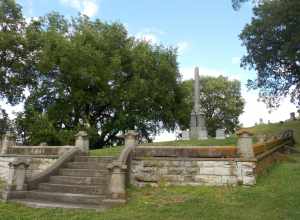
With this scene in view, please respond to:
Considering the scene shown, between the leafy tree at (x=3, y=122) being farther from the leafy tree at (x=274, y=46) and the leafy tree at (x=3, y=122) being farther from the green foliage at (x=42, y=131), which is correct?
the leafy tree at (x=274, y=46)

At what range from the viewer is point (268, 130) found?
33.5 m

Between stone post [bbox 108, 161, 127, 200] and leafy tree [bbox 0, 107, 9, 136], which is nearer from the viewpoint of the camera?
stone post [bbox 108, 161, 127, 200]

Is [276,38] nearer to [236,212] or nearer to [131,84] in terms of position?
[131,84]

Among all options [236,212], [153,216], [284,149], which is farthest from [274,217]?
[284,149]

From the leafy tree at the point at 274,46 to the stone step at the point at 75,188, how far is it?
48.1 feet

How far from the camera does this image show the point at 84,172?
A: 1172cm

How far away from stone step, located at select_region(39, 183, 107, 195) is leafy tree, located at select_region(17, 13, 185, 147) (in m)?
14.1

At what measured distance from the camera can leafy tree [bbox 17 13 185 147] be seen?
26672 millimetres

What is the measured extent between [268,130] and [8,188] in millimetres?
28798

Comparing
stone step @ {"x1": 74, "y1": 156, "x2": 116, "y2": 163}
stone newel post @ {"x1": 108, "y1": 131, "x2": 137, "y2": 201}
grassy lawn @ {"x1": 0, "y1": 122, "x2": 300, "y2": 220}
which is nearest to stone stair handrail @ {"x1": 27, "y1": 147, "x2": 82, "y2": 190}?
stone step @ {"x1": 74, "y1": 156, "x2": 116, "y2": 163}

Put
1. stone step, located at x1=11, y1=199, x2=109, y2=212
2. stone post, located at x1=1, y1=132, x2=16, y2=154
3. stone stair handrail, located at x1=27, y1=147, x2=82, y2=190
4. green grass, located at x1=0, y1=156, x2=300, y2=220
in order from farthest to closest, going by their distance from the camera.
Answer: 1. stone post, located at x1=1, y1=132, x2=16, y2=154
2. stone stair handrail, located at x1=27, y1=147, x2=82, y2=190
3. stone step, located at x1=11, y1=199, x2=109, y2=212
4. green grass, located at x1=0, y1=156, x2=300, y2=220

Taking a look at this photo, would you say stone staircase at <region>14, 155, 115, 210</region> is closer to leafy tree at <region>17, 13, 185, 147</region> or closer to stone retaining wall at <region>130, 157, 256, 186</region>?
stone retaining wall at <region>130, 157, 256, 186</region>

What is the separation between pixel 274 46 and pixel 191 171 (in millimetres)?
16605

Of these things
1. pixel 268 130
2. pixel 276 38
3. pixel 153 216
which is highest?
pixel 276 38
